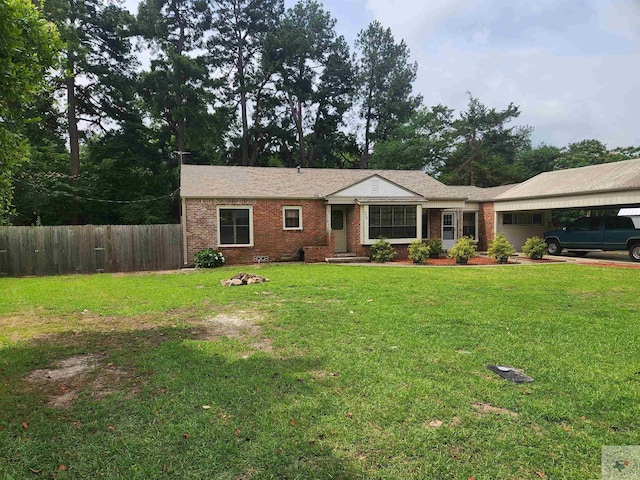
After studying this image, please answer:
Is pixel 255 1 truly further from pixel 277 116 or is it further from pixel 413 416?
pixel 413 416

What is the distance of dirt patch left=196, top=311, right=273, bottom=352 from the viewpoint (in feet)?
17.2

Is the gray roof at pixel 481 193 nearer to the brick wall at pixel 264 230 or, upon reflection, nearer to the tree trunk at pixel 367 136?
the brick wall at pixel 264 230

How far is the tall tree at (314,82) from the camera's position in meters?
34.1

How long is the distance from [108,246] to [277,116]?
2368 centimetres

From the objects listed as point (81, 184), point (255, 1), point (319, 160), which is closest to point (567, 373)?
point (81, 184)

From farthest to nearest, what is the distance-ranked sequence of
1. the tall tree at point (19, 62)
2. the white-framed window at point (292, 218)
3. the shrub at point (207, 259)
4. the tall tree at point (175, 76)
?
the tall tree at point (175, 76)
the white-framed window at point (292, 218)
the shrub at point (207, 259)
the tall tree at point (19, 62)

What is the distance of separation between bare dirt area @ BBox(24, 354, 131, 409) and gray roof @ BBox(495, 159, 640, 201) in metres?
17.5

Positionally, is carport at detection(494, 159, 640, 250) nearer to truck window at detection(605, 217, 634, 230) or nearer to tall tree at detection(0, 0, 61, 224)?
truck window at detection(605, 217, 634, 230)

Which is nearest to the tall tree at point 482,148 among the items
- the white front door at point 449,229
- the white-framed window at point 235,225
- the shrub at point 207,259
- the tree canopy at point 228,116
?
the tree canopy at point 228,116

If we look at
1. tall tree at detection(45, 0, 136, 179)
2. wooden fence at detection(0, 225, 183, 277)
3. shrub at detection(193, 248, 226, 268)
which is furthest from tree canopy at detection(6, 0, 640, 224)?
shrub at detection(193, 248, 226, 268)

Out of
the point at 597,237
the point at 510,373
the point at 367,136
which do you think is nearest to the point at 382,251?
the point at 597,237

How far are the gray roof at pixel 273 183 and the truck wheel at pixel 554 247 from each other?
5.09 meters

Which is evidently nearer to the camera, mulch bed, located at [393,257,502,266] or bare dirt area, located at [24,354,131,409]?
bare dirt area, located at [24,354,131,409]

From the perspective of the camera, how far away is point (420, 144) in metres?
32.7
